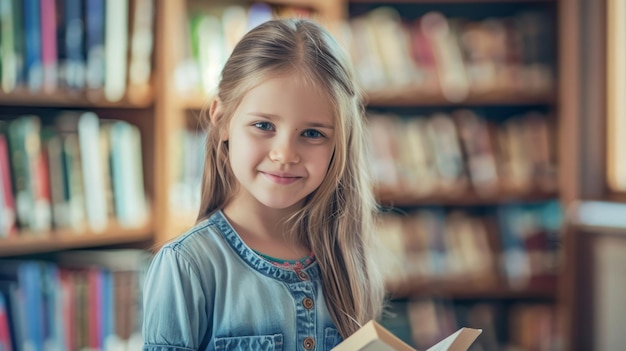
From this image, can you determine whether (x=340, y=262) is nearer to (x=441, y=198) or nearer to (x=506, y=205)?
(x=441, y=198)

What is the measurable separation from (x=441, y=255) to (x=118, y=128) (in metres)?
1.42

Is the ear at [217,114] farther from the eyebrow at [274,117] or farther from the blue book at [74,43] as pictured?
the blue book at [74,43]

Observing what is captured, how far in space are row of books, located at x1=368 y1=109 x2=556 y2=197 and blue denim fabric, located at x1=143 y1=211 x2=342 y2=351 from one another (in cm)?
202

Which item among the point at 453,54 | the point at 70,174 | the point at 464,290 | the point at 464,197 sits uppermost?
the point at 453,54

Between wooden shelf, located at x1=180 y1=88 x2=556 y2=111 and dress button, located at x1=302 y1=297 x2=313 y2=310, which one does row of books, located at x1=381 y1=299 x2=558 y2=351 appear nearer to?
wooden shelf, located at x1=180 y1=88 x2=556 y2=111

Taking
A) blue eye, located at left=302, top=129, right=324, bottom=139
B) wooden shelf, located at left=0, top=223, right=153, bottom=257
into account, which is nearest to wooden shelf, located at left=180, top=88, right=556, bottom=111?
wooden shelf, located at left=0, top=223, right=153, bottom=257

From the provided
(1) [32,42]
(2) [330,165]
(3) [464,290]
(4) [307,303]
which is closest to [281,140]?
(2) [330,165]

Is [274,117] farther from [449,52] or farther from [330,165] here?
[449,52]

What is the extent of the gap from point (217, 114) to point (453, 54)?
2.12m

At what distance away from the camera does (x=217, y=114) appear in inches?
42.2

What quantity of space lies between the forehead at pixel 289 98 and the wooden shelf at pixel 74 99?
4.23 feet

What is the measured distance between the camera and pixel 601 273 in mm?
2996

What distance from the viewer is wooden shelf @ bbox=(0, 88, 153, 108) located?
6.88ft

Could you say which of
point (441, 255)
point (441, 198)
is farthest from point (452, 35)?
point (441, 255)
